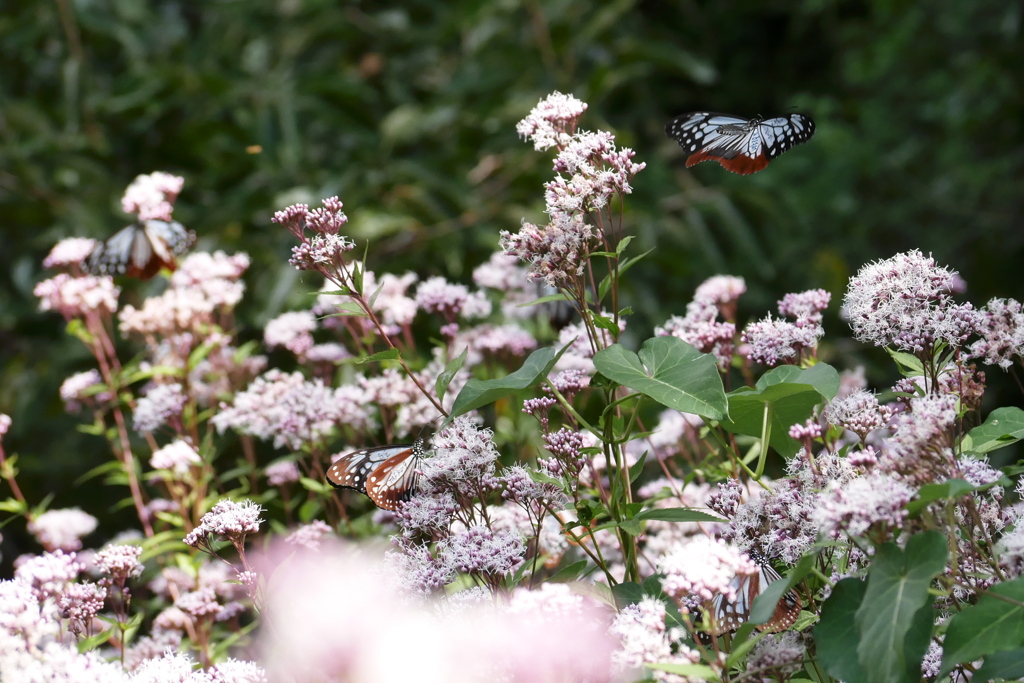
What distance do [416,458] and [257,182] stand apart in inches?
82.5

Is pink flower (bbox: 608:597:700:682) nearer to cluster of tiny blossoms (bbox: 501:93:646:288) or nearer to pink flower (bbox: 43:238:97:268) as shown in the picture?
cluster of tiny blossoms (bbox: 501:93:646:288)

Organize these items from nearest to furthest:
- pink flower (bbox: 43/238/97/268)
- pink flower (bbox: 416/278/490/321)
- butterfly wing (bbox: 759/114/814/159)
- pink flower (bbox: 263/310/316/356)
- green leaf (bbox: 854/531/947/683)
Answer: green leaf (bbox: 854/531/947/683)
butterfly wing (bbox: 759/114/814/159)
pink flower (bbox: 416/278/490/321)
pink flower (bbox: 263/310/316/356)
pink flower (bbox: 43/238/97/268)

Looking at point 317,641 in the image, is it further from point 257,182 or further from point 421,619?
point 257,182

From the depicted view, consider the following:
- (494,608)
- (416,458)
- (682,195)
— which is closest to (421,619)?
(494,608)

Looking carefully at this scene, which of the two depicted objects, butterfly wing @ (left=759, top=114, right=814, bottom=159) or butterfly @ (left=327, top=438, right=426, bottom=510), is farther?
butterfly wing @ (left=759, top=114, right=814, bottom=159)

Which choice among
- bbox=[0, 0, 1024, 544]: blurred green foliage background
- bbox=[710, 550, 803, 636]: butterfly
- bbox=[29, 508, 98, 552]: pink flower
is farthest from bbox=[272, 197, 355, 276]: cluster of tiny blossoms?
bbox=[0, 0, 1024, 544]: blurred green foliage background

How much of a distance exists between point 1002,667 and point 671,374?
365mm

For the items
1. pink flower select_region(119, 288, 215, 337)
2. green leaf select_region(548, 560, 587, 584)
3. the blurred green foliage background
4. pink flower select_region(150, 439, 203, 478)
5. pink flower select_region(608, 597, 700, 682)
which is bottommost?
pink flower select_region(608, 597, 700, 682)

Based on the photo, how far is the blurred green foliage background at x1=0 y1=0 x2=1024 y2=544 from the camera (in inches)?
111

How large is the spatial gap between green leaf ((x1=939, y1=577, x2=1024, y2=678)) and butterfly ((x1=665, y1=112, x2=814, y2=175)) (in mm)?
691

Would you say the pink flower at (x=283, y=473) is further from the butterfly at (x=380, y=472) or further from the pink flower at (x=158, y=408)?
the butterfly at (x=380, y=472)

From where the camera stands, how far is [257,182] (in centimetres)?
293

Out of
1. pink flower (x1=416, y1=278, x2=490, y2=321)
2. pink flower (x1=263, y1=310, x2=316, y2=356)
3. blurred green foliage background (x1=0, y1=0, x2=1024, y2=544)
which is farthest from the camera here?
blurred green foliage background (x1=0, y1=0, x2=1024, y2=544)

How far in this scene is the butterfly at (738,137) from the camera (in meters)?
1.21
